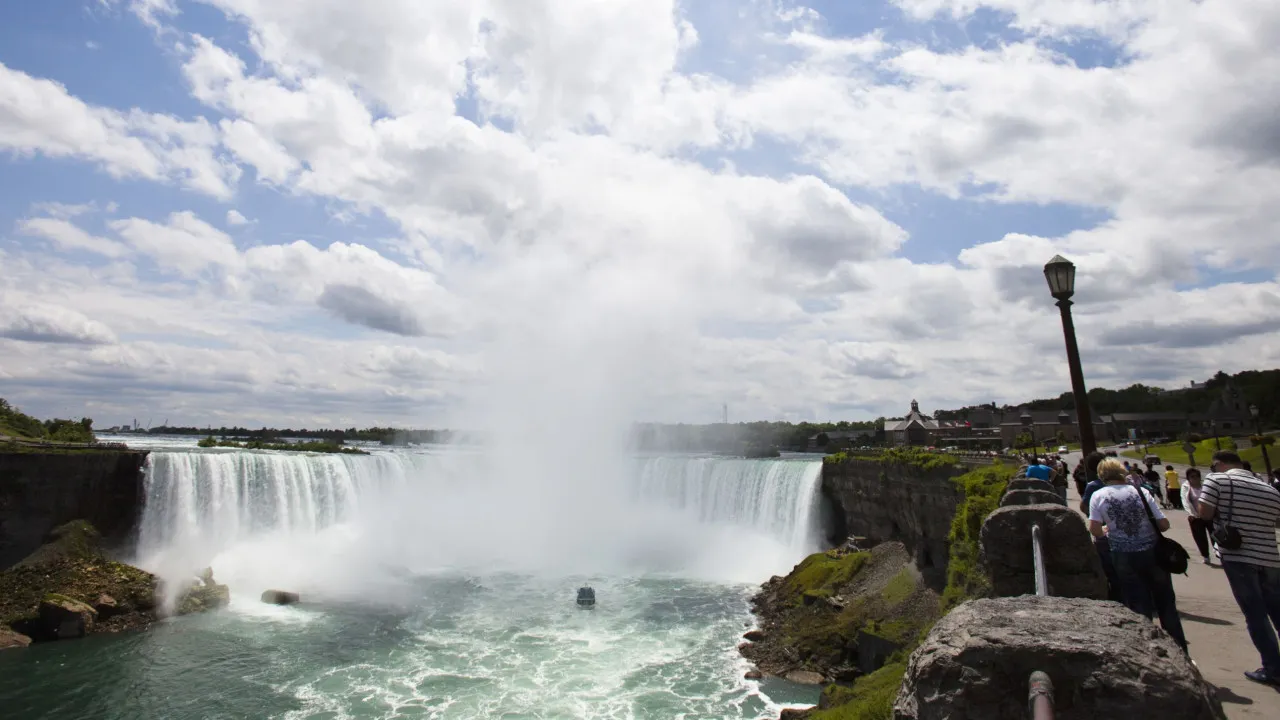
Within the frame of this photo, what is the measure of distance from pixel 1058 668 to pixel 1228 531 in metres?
4.39

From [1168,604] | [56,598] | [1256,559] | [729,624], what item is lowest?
[729,624]

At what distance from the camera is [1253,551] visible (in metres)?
5.49

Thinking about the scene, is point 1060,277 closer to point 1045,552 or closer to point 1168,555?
point 1168,555

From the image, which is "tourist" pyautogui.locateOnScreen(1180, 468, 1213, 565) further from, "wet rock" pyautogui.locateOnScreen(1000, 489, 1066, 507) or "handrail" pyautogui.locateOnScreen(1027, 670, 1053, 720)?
"handrail" pyautogui.locateOnScreen(1027, 670, 1053, 720)

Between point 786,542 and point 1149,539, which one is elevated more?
point 1149,539

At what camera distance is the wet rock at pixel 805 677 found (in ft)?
58.9

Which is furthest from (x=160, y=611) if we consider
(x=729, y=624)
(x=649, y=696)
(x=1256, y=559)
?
(x=1256, y=559)

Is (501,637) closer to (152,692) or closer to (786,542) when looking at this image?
(152,692)

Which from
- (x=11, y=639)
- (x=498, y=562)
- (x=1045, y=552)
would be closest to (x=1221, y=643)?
(x=1045, y=552)

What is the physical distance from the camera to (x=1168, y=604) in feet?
18.8

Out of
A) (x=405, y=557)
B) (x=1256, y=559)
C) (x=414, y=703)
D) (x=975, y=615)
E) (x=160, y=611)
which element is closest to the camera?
(x=975, y=615)

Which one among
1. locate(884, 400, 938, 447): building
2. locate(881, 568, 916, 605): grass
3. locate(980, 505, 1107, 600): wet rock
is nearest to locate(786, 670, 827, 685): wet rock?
locate(881, 568, 916, 605): grass

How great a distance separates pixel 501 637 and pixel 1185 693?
22.4 m

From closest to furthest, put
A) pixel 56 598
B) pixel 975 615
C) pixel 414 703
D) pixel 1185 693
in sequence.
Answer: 1. pixel 1185 693
2. pixel 975 615
3. pixel 414 703
4. pixel 56 598
